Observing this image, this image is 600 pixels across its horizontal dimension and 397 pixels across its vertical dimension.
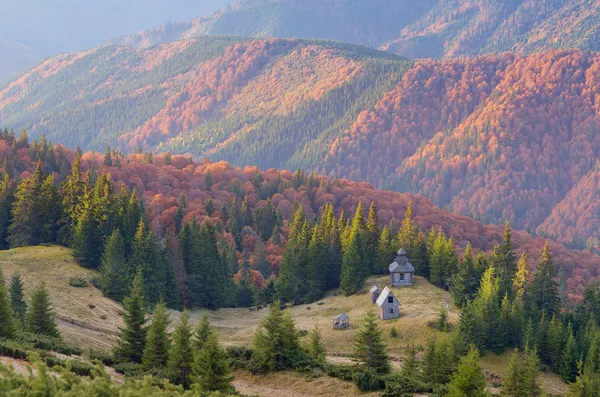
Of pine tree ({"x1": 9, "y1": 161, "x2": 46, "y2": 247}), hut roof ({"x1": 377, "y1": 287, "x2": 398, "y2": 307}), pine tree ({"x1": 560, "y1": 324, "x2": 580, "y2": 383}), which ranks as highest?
pine tree ({"x1": 9, "y1": 161, "x2": 46, "y2": 247})

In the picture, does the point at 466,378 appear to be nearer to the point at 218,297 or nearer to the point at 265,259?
the point at 218,297

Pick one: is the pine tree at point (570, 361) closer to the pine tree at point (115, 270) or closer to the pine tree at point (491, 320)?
the pine tree at point (491, 320)

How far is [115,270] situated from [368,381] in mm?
47143

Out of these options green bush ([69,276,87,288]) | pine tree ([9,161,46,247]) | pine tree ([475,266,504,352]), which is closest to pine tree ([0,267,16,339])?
green bush ([69,276,87,288])

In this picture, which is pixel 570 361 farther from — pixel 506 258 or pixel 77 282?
pixel 77 282

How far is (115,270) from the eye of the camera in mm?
97875

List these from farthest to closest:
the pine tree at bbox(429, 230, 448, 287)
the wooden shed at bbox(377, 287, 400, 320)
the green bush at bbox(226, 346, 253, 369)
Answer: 1. the pine tree at bbox(429, 230, 448, 287)
2. the wooden shed at bbox(377, 287, 400, 320)
3. the green bush at bbox(226, 346, 253, 369)

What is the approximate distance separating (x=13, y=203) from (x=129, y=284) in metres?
24.7

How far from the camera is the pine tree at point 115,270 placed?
95.0m

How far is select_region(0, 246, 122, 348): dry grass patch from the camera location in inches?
2950

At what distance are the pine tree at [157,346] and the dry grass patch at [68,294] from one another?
10.0m

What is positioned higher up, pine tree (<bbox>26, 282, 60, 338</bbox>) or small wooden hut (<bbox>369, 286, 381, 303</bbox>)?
pine tree (<bbox>26, 282, 60, 338</bbox>)

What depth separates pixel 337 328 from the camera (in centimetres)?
9619

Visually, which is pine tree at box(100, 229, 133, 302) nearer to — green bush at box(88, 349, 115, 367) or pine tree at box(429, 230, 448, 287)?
green bush at box(88, 349, 115, 367)
